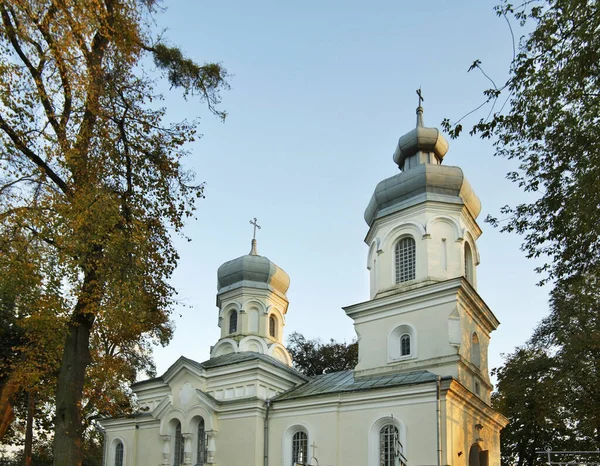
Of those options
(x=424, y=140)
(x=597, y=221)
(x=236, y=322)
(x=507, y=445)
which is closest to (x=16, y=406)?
(x=236, y=322)

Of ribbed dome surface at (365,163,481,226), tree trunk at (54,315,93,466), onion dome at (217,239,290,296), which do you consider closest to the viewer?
tree trunk at (54,315,93,466)

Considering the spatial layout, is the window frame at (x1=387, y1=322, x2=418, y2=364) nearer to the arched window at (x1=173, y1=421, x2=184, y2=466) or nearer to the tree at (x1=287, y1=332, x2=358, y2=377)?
the arched window at (x1=173, y1=421, x2=184, y2=466)

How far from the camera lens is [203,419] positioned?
2091 cm

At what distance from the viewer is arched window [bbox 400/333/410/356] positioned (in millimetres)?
17984

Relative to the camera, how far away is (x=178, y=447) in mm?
21641

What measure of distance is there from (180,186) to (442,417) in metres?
9.02

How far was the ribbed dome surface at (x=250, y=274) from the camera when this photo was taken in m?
26.3

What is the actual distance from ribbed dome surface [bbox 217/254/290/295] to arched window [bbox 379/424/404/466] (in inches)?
417

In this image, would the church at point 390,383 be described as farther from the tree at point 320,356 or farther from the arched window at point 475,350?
the tree at point 320,356

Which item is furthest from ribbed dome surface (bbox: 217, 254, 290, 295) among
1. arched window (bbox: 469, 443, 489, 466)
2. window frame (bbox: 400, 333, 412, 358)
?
arched window (bbox: 469, 443, 489, 466)

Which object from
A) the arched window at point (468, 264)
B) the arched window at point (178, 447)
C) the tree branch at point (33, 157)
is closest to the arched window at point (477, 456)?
the arched window at point (468, 264)

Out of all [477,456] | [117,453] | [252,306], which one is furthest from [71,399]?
[252,306]

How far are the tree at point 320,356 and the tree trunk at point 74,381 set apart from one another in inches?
969

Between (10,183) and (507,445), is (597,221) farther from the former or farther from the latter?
(507,445)
